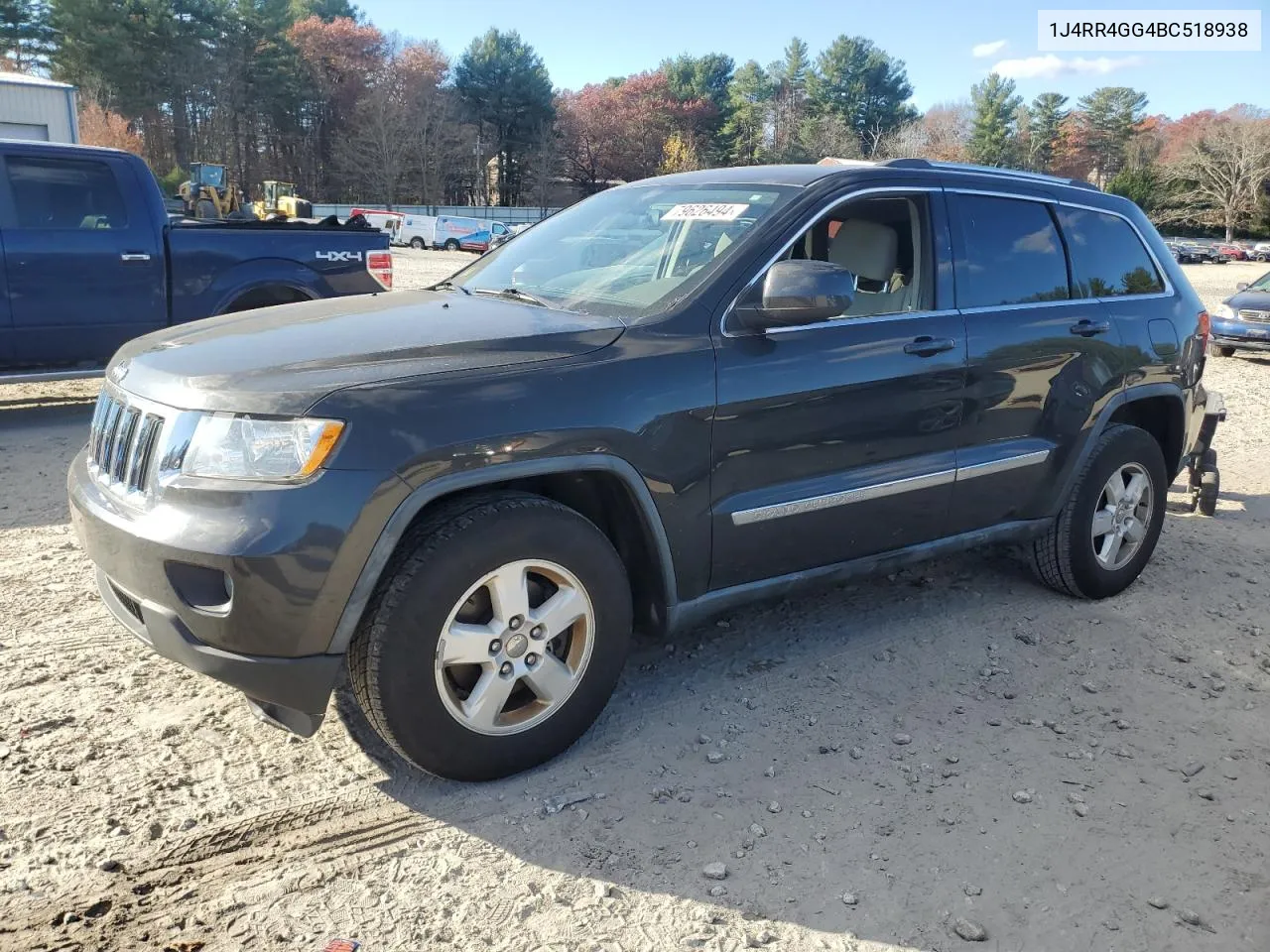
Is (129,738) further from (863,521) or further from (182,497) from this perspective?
(863,521)

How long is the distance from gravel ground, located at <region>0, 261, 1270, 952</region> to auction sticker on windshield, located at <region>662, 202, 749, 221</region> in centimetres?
172

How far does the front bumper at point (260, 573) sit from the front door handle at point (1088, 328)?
3176mm

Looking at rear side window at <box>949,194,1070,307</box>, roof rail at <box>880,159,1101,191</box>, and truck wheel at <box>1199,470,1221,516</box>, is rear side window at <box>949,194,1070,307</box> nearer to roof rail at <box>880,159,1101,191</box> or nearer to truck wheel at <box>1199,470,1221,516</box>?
roof rail at <box>880,159,1101,191</box>

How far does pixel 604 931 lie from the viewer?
97.7 inches

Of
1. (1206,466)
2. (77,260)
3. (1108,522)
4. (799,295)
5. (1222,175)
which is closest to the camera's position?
(799,295)

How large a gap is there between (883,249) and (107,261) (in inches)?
235

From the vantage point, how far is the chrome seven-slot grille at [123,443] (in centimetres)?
284

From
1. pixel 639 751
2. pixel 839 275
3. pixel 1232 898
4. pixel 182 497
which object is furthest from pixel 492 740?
pixel 1232 898

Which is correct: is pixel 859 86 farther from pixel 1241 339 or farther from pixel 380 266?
pixel 380 266

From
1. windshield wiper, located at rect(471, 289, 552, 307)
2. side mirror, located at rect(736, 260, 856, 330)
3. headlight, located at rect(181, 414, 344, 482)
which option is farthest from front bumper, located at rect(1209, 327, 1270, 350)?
headlight, located at rect(181, 414, 344, 482)

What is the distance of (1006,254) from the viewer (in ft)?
14.0

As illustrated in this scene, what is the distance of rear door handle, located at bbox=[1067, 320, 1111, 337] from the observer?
4.39 metres

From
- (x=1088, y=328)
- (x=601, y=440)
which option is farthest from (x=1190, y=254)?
(x=601, y=440)

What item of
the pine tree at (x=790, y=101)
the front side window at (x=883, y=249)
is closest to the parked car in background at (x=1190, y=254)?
the pine tree at (x=790, y=101)
